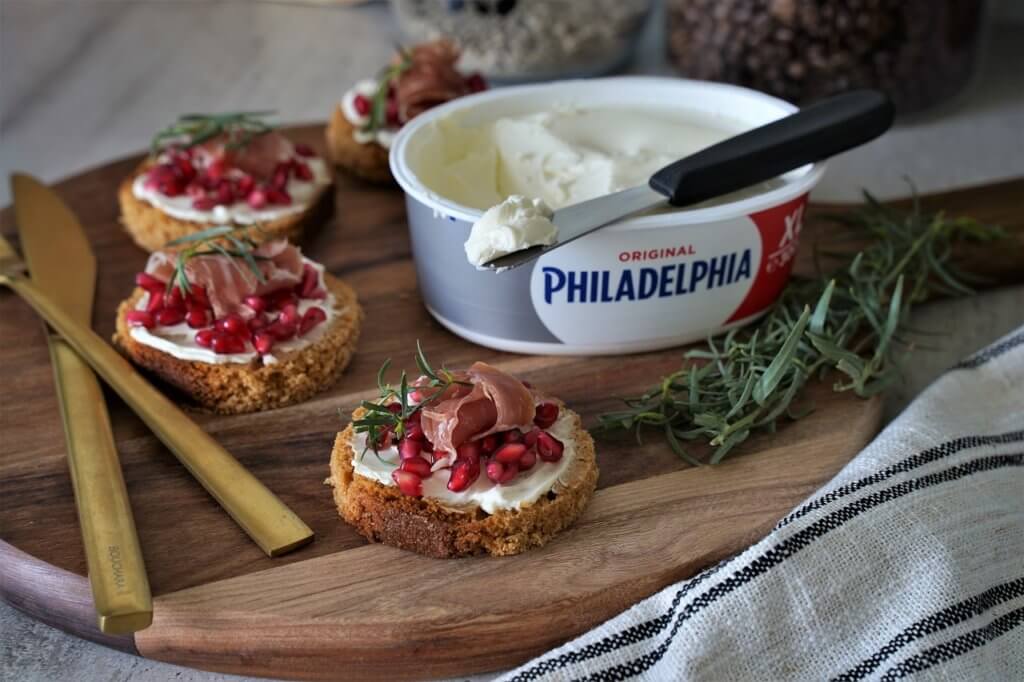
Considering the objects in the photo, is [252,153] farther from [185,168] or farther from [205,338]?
[205,338]

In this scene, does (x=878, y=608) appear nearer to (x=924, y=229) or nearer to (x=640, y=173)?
(x=640, y=173)

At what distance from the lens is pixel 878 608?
1.82 metres

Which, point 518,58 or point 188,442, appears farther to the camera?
point 518,58

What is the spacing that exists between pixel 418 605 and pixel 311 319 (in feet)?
2.50

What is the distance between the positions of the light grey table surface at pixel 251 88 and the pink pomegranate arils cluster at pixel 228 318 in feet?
4.53

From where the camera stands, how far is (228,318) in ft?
7.57

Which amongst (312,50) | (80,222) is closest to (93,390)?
(80,222)

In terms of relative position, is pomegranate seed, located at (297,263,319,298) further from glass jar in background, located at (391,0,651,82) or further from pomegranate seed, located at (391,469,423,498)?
glass jar in background, located at (391,0,651,82)

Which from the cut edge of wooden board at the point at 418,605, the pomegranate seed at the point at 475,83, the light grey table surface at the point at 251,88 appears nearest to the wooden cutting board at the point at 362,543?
the cut edge of wooden board at the point at 418,605

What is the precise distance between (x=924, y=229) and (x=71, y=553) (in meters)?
2.09

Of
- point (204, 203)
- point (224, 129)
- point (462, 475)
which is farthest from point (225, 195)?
point (462, 475)

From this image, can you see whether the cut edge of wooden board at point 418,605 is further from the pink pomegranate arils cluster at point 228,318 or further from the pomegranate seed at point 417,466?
the pink pomegranate arils cluster at point 228,318

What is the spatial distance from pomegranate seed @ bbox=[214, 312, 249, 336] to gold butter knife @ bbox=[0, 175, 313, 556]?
184 millimetres

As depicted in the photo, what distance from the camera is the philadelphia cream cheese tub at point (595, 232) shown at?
91.8 inches
